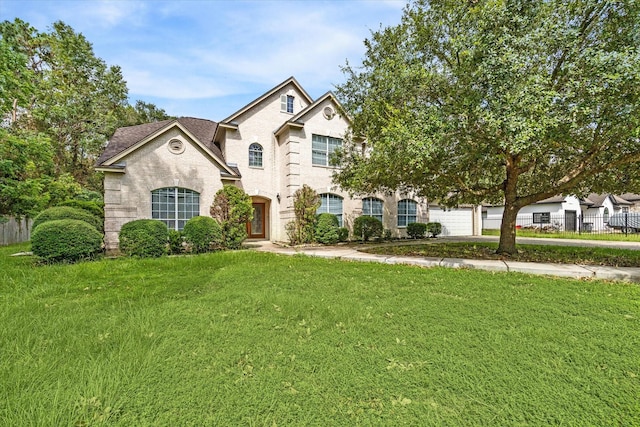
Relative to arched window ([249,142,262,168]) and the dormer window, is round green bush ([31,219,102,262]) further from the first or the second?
the dormer window

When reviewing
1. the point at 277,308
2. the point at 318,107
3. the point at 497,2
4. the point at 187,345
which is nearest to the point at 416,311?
the point at 277,308

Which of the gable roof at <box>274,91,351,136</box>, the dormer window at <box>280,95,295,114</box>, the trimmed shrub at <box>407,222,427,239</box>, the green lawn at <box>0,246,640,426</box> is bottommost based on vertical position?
the green lawn at <box>0,246,640,426</box>

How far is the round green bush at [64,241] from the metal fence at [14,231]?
10315 mm

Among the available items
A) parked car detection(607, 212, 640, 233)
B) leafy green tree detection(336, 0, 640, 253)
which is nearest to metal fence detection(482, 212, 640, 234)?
parked car detection(607, 212, 640, 233)

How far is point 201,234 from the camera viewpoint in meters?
11.2

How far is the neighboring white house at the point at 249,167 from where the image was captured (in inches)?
476

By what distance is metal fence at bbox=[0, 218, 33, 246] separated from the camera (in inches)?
639

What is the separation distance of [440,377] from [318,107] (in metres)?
14.9

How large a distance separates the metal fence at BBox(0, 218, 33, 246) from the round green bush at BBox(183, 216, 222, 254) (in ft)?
38.5

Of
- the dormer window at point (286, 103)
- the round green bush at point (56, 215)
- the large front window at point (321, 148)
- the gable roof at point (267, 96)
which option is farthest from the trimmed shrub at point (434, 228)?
the round green bush at point (56, 215)

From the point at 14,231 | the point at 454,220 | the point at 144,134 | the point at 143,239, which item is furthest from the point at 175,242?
the point at 454,220

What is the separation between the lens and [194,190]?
43.4ft

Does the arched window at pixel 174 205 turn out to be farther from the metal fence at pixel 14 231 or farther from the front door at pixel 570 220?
the front door at pixel 570 220

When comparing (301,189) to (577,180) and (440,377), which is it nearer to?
(577,180)
